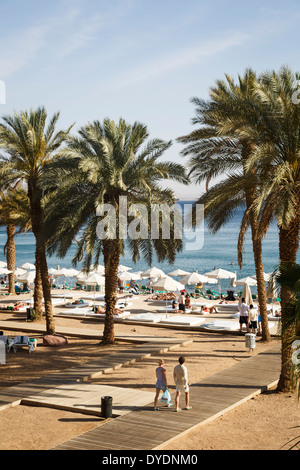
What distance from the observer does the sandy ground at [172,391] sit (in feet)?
38.6

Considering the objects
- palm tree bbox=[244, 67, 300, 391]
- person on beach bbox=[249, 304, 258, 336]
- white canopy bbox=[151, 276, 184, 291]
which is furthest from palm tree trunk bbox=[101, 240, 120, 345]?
white canopy bbox=[151, 276, 184, 291]

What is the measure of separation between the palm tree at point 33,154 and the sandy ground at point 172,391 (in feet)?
14.4

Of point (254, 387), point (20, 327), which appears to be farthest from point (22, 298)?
point (254, 387)

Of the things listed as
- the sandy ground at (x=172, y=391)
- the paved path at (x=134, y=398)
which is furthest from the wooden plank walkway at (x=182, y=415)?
the sandy ground at (x=172, y=391)

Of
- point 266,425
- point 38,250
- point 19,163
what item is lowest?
point 266,425

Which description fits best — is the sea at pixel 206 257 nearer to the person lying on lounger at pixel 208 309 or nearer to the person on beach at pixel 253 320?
the person lying on lounger at pixel 208 309

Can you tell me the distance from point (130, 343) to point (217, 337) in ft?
13.6

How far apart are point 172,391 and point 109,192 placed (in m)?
9.17

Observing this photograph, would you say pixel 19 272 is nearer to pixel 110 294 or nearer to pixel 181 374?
pixel 110 294

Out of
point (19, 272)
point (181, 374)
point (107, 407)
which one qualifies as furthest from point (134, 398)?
point (19, 272)

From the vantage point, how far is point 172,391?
15.6 metres
